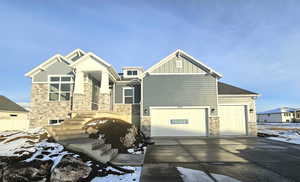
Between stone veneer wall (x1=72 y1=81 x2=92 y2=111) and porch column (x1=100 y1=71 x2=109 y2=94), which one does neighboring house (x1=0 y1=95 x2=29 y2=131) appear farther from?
porch column (x1=100 y1=71 x2=109 y2=94)

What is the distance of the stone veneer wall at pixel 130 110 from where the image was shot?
14.9 meters

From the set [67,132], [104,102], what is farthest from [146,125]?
[67,132]

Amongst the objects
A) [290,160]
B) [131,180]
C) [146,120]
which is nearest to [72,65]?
[146,120]

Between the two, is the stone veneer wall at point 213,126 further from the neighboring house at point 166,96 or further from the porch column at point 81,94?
the porch column at point 81,94

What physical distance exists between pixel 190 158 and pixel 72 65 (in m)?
11.2

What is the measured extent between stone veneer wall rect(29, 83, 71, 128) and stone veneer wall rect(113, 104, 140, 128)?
4174 mm

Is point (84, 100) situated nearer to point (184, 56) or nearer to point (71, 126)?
point (71, 126)

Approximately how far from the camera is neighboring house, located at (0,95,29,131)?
16453mm

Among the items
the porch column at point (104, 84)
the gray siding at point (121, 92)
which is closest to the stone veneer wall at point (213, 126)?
the gray siding at point (121, 92)

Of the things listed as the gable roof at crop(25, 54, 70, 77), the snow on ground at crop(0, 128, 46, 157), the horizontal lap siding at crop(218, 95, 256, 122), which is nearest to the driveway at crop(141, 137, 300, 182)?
the snow on ground at crop(0, 128, 46, 157)

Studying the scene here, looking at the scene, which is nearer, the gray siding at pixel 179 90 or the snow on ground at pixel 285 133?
the snow on ground at pixel 285 133

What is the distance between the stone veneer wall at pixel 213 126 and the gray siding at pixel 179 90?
99 centimetres

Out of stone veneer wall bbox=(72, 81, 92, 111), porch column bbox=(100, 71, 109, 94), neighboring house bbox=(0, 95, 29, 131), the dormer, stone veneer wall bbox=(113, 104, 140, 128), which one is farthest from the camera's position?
the dormer

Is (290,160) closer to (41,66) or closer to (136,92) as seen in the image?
(136,92)
